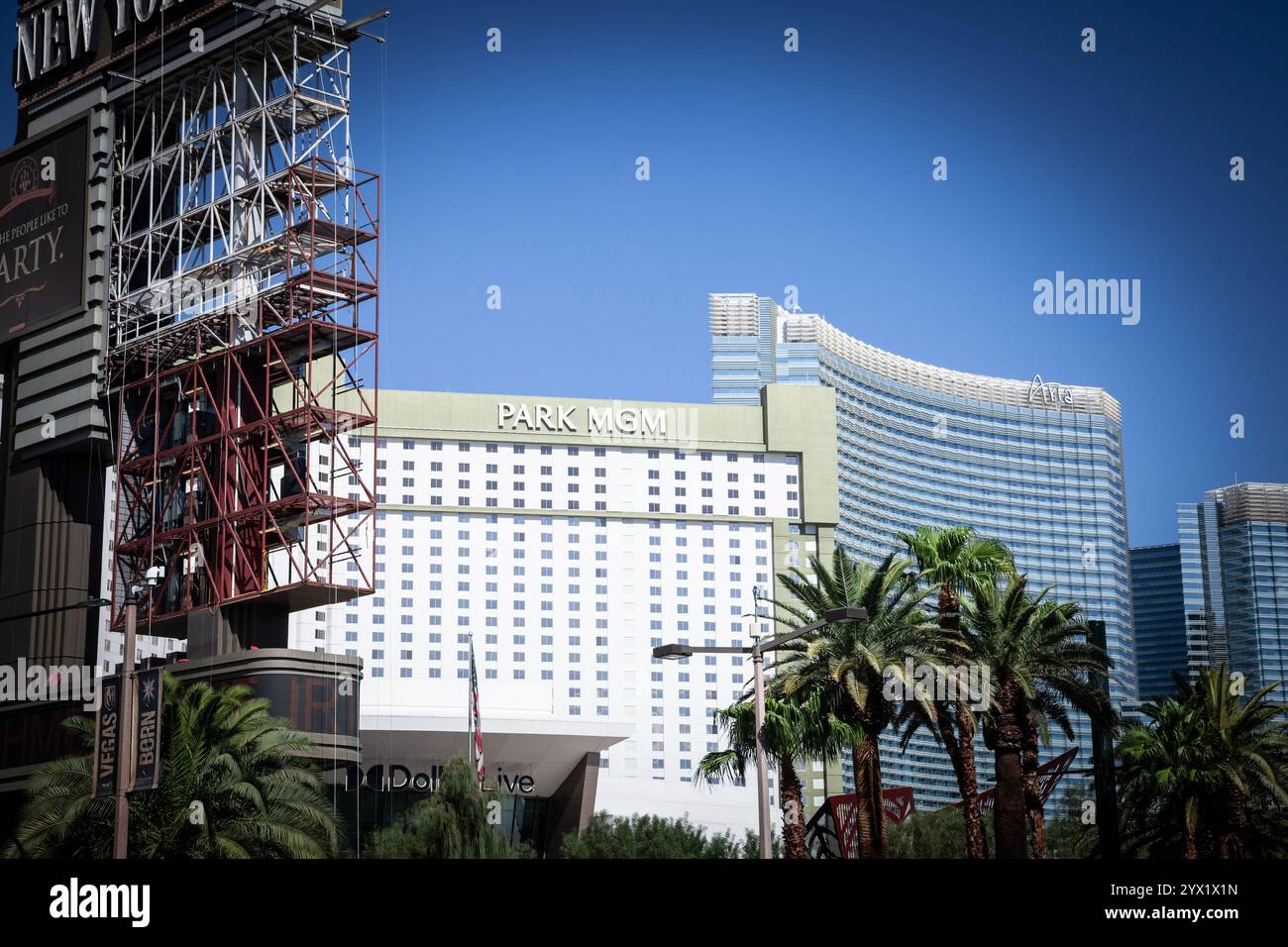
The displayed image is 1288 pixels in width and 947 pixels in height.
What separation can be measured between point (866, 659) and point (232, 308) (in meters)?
35.5

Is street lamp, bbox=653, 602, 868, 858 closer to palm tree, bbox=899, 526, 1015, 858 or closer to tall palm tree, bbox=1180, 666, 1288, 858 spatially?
palm tree, bbox=899, 526, 1015, 858

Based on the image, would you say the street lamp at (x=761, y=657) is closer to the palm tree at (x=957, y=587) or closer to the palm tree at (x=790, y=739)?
the palm tree at (x=790, y=739)

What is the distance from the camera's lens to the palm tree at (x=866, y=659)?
52.6 m

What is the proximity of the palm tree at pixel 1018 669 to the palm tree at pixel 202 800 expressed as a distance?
21.2 m

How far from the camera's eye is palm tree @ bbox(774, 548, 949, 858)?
52.6m

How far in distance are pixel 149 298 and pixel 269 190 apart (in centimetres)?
758

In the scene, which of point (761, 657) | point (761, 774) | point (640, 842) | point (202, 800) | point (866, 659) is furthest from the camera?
point (640, 842)

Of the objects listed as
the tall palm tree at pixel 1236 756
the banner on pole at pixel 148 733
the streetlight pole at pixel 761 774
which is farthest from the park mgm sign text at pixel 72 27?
the tall palm tree at pixel 1236 756

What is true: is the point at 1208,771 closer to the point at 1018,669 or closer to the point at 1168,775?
the point at 1168,775

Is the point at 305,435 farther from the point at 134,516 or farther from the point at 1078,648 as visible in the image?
the point at 1078,648

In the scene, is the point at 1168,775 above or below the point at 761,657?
below

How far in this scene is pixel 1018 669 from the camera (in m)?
53.7

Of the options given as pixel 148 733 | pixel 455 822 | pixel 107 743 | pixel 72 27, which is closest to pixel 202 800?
pixel 107 743
